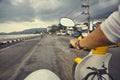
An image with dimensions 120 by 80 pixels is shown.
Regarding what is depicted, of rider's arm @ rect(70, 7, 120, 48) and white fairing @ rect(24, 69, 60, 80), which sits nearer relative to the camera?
rider's arm @ rect(70, 7, 120, 48)

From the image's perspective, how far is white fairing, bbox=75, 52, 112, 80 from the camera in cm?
404

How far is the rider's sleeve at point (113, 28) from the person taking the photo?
1523 millimetres

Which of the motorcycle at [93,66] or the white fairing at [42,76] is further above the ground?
the white fairing at [42,76]

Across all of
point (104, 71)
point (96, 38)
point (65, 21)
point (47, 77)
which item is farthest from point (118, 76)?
point (96, 38)

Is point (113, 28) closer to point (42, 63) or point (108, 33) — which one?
point (108, 33)

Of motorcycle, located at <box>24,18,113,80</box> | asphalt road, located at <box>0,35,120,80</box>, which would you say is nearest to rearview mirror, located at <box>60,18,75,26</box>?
motorcycle, located at <box>24,18,113,80</box>

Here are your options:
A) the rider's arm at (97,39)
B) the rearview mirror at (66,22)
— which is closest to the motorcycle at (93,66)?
the rearview mirror at (66,22)

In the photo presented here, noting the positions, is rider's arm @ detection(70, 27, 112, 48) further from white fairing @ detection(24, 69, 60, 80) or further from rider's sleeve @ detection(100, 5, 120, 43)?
white fairing @ detection(24, 69, 60, 80)

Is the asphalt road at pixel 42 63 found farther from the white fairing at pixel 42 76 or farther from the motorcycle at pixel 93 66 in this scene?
the white fairing at pixel 42 76

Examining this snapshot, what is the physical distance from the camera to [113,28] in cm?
155

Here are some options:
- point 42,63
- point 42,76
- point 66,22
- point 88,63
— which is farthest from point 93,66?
point 42,63

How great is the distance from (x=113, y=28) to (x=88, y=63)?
105 inches

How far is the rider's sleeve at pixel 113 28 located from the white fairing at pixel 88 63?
95.8 inches

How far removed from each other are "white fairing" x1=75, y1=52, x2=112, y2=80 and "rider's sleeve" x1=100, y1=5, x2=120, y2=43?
7.99 feet
